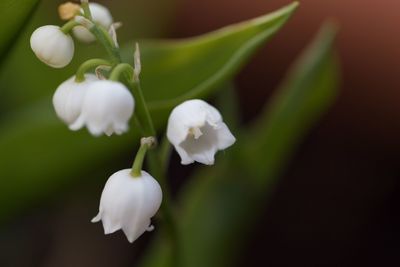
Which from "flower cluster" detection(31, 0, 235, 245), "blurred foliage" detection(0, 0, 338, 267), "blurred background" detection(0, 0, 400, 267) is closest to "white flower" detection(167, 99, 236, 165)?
"flower cluster" detection(31, 0, 235, 245)

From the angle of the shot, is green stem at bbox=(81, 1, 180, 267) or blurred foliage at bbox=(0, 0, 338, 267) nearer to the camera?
green stem at bbox=(81, 1, 180, 267)

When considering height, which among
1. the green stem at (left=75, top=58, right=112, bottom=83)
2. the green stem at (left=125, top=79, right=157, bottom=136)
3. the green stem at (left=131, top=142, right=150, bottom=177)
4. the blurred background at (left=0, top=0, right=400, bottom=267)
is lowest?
the blurred background at (left=0, top=0, right=400, bottom=267)

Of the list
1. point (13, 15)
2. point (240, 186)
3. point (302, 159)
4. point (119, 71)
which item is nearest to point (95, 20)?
point (13, 15)

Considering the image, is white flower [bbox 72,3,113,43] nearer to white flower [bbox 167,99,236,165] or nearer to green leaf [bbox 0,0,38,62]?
green leaf [bbox 0,0,38,62]

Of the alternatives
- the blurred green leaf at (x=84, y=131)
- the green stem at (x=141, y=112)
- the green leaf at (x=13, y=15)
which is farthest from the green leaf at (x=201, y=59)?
the green leaf at (x=13, y=15)

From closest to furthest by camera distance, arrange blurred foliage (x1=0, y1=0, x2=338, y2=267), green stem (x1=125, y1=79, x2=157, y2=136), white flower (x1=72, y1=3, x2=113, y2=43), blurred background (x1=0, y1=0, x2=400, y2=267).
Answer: green stem (x1=125, y1=79, x2=157, y2=136) → white flower (x1=72, y1=3, x2=113, y2=43) → blurred foliage (x1=0, y1=0, x2=338, y2=267) → blurred background (x1=0, y1=0, x2=400, y2=267)

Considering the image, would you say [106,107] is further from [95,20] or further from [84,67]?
[95,20]

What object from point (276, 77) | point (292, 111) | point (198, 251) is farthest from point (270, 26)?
point (276, 77)

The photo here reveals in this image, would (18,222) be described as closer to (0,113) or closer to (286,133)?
(0,113)
